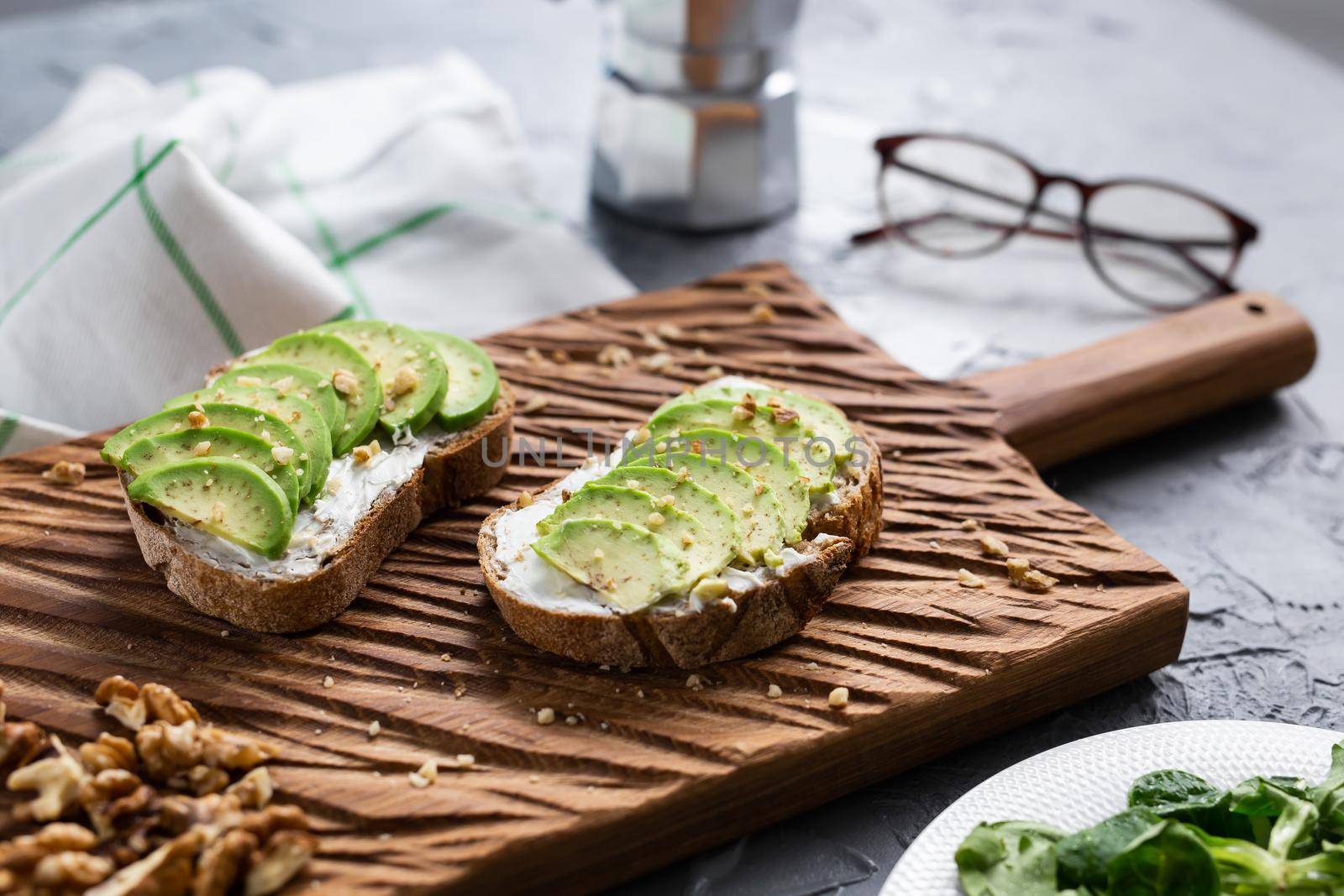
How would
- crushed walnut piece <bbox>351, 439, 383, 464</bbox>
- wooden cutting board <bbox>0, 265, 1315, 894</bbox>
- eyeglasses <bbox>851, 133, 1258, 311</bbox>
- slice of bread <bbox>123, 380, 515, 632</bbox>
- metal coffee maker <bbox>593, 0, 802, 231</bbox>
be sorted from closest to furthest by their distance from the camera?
wooden cutting board <bbox>0, 265, 1315, 894</bbox> → slice of bread <bbox>123, 380, 515, 632</bbox> → crushed walnut piece <bbox>351, 439, 383, 464</bbox> → metal coffee maker <bbox>593, 0, 802, 231</bbox> → eyeglasses <bbox>851, 133, 1258, 311</bbox>

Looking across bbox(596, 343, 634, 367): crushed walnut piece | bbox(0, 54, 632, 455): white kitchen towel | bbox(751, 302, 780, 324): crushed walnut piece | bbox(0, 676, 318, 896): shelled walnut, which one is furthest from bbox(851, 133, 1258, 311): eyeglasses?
bbox(0, 676, 318, 896): shelled walnut

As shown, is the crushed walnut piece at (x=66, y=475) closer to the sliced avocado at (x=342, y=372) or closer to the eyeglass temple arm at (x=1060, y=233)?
the sliced avocado at (x=342, y=372)

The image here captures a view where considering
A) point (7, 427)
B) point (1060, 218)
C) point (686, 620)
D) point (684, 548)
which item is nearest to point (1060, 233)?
point (1060, 218)

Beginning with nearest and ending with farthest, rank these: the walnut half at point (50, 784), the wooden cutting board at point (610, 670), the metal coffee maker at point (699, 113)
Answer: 1. the walnut half at point (50, 784)
2. the wooden cutting board at point (610, 670)
3. the metal coffee maker at point (699, 113)

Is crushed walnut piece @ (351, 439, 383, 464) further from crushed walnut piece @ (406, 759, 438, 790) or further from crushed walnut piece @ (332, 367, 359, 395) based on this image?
crushed walnut piece @ (406, 759, 438, 790)

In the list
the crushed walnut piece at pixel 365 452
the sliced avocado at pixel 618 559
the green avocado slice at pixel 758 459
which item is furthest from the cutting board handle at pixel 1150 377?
the crushed walnut piece at pixel 365 452

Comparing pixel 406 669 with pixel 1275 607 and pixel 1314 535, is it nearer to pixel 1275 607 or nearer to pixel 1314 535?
pixel 1275 607
